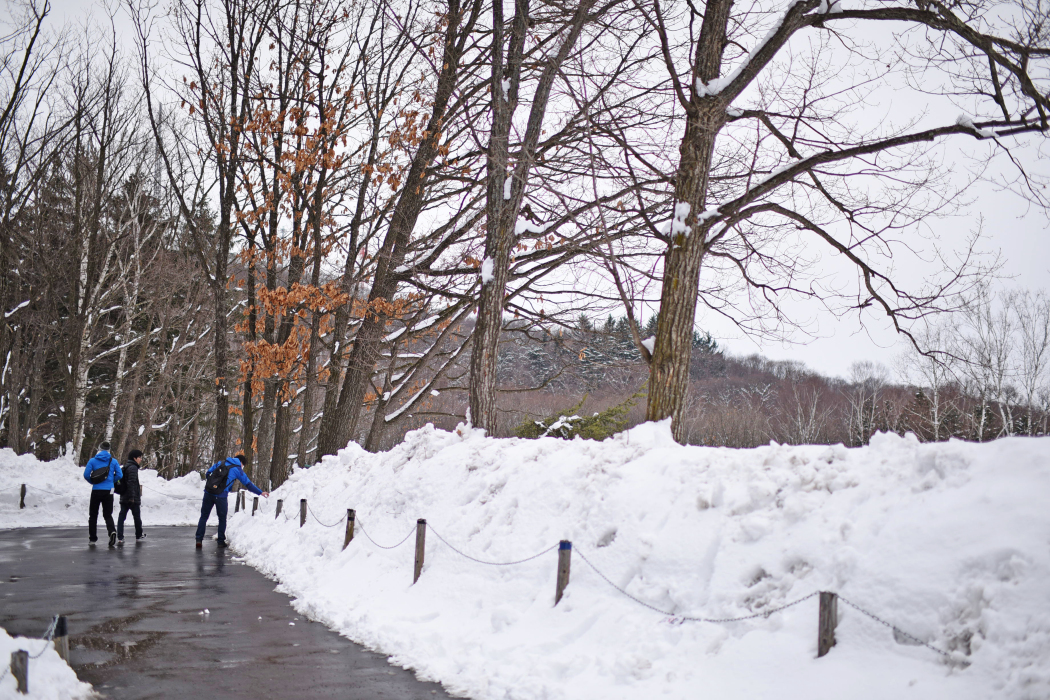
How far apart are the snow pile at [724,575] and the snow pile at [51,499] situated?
14.7 m

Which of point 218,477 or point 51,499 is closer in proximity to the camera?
point 218,477

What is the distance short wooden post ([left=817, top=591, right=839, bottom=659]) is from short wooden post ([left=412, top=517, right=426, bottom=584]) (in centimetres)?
529

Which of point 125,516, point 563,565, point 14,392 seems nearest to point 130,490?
point 125,516

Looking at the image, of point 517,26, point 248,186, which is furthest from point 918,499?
point 248,186

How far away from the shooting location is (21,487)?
21.1 metres

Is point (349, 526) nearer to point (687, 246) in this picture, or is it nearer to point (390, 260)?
point (687, 246)

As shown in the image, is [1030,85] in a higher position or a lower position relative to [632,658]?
higher

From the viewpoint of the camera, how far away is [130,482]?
1594 centimetres

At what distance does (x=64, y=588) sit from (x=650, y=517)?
27.0 feet

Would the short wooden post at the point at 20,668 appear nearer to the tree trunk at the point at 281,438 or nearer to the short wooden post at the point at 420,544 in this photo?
the short wooden post at the point at 420,544

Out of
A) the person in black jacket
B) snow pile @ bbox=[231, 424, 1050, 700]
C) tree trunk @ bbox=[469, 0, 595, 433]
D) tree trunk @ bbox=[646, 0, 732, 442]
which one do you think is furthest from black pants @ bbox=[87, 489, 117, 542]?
tree trunk @ bbox=[646, 0, 732, 442]

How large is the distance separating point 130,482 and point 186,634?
10009mm

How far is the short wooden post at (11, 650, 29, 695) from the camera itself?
187 inches

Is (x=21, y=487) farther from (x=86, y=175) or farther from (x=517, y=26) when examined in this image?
(x=517, y=26)
